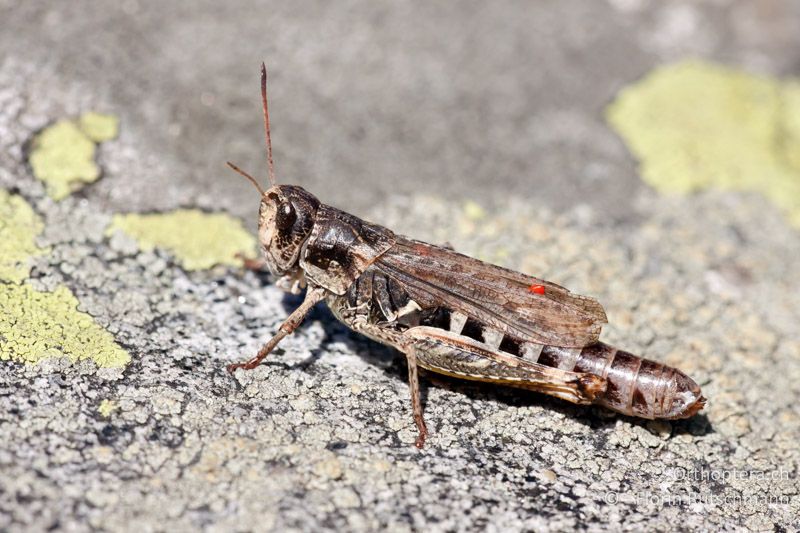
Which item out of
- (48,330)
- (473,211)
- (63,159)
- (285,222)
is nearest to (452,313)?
(285,222)

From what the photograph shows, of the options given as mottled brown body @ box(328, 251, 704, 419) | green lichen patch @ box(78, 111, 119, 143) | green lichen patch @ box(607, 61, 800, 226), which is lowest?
mottled brown body @ box(328, 251, 704, 419)

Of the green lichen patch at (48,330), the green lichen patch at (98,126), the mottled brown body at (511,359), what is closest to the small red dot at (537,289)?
the mottled brown body at (511,359)

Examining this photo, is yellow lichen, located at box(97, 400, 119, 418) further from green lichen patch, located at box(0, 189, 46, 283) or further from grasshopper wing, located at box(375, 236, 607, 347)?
grasshopper wing, located at box(375, 236, 607, 347)

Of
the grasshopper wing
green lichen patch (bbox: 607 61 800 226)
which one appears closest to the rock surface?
green lichen patch (bbox: 607 61 800 226)

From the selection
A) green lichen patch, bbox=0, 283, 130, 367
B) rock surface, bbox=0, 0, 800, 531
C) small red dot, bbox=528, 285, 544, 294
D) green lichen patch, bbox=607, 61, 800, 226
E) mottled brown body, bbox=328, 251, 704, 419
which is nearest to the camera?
rock surface, bbox=0, 0, 800, 531

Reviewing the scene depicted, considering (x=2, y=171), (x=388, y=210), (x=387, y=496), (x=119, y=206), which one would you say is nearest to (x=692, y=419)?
(x=387, y=496)

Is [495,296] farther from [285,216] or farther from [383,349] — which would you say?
[285,216]

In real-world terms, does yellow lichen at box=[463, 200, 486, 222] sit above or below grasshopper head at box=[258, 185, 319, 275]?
above

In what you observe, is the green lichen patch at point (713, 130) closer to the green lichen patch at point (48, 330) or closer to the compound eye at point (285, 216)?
the compound eye at point (285, 216)
